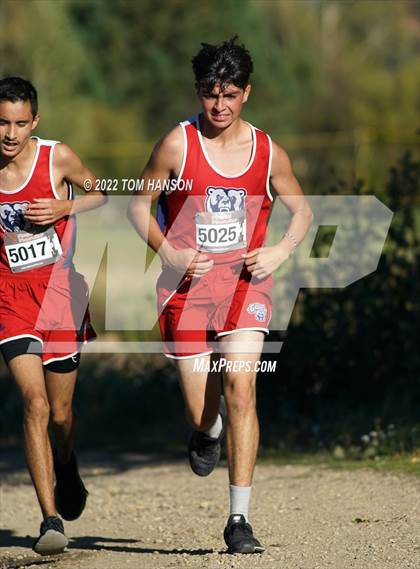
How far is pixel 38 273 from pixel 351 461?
3402 millimetres

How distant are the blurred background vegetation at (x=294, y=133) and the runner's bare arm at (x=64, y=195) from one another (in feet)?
11.3

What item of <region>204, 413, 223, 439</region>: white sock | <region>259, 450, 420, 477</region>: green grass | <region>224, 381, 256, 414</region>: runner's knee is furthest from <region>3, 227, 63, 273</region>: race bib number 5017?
<region>259, 450, 420, 477</region>: green grass

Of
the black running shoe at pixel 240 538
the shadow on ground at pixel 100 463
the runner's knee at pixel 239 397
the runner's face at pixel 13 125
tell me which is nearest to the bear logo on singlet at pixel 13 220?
the runner's face at pixel 13 125

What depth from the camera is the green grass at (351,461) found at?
8656 mm

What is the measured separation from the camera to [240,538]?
20.3ft

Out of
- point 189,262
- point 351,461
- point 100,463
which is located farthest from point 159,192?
point 100,463

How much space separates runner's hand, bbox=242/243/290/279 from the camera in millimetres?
6484

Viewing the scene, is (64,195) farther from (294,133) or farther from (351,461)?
(294,133)

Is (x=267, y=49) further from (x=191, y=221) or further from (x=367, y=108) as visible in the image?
(x=191, y=221)

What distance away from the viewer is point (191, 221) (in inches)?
261

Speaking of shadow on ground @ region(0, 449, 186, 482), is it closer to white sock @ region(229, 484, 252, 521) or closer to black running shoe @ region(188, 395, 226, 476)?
black running shoe @ region(188, 395, 226, 476)

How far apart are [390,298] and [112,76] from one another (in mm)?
47454

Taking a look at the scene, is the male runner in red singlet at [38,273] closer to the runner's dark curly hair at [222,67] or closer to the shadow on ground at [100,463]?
the runner's dark curly hair at [222,67]

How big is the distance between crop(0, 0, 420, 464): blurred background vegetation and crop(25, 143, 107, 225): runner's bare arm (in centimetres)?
344
